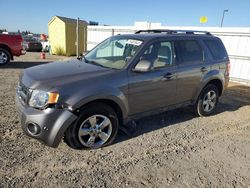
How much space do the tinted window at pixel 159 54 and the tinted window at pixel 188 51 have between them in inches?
8.2

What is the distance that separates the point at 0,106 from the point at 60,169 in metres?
2.97

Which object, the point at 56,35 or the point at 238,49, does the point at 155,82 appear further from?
the point at 56,35

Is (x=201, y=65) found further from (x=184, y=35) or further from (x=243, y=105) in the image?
(x=243, y=105)

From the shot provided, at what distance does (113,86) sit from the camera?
3.55 meters

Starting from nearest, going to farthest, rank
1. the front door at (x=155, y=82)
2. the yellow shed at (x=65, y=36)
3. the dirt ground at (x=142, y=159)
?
1. the dirt ground at (x=142, y=159)
2. the front door at (x=155, y=82)
3. the yellow shed at (x=65, y=36)

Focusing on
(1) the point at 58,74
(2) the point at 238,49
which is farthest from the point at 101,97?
(2) the point at 238,49

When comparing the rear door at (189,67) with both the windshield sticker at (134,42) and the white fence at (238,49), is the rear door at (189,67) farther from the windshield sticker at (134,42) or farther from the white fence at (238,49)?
the white fence at (238,49)

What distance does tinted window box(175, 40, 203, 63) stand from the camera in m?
4.50

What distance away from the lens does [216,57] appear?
531 cm

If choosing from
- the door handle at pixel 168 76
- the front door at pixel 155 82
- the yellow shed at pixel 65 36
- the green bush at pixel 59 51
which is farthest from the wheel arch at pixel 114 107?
the green bush at pixel 59 51

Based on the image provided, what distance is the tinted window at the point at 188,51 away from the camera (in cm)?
450

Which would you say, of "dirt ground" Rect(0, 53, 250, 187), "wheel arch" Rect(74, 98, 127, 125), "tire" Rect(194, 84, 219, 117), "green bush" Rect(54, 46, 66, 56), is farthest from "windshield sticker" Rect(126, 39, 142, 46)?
"green bush" Rect(54, 46, 66, 56)

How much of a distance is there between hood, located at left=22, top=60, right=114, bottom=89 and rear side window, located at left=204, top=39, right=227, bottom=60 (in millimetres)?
2700

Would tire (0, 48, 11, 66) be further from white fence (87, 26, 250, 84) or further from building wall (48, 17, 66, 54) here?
white fence (87, 26, 250, 84)
